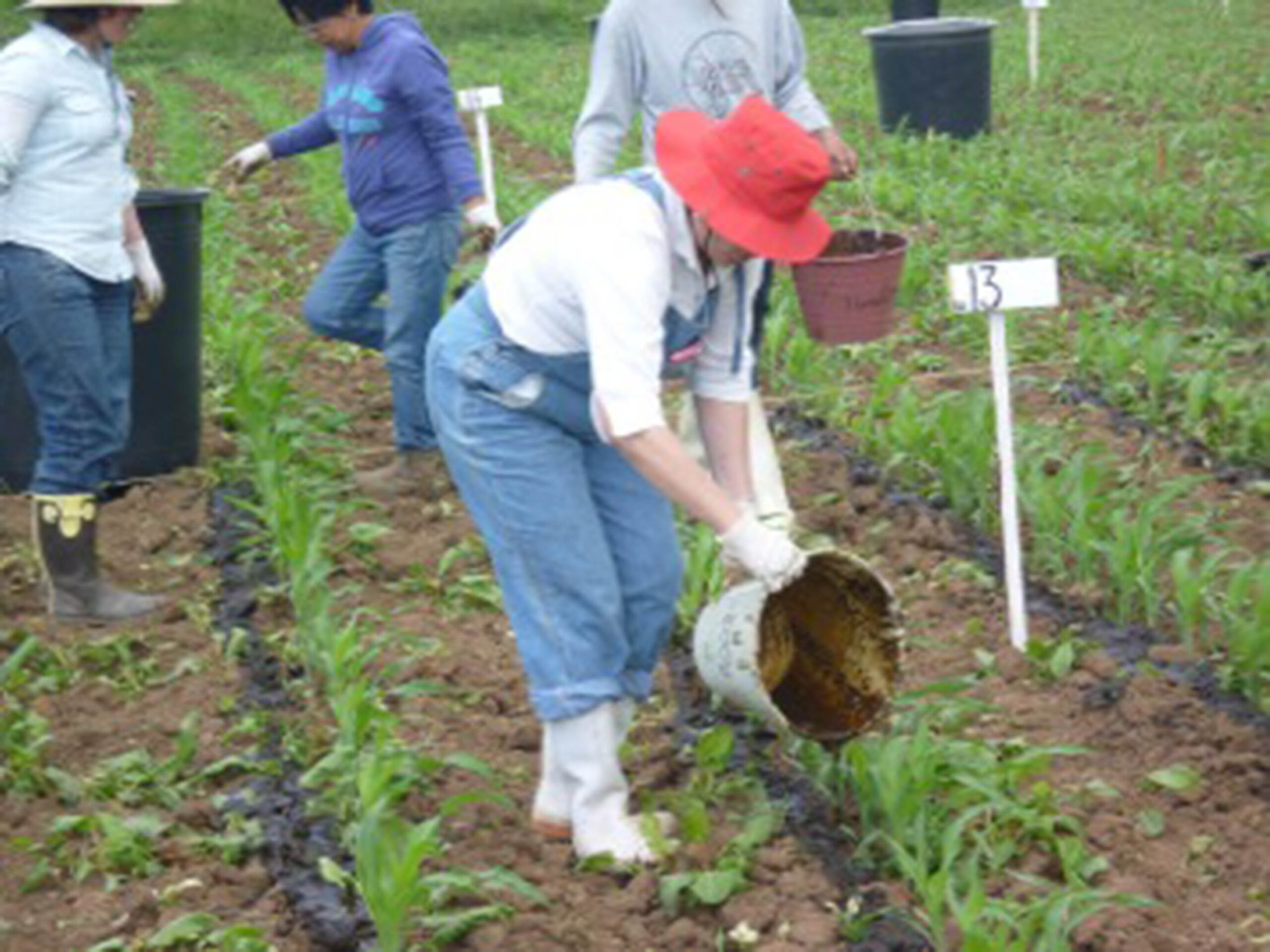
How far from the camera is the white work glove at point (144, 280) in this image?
551 centimetres

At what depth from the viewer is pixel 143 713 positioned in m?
4.67

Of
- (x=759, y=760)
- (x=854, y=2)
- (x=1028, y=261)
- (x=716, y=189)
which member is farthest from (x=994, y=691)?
(x=854, y=2)

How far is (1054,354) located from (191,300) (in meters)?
2.86

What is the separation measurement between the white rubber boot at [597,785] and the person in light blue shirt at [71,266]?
6.47 feet

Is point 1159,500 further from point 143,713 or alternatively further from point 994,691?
point 143,713

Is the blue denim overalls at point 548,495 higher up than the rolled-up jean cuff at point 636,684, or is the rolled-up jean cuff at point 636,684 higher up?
the blue denim overalls at point 548,495

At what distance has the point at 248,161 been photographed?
243 inches

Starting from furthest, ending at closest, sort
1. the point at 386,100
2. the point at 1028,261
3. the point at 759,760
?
the point at 386,100
the point at 1028,261
the point at 759,760

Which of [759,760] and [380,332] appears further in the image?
[380,332]

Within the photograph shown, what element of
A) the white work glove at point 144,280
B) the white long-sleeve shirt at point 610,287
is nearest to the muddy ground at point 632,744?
the white work glove at point 144,280

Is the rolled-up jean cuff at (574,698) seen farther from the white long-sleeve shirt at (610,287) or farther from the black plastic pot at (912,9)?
the black plastic pot at (912,9)

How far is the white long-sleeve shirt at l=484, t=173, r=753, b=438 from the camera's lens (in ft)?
10.3

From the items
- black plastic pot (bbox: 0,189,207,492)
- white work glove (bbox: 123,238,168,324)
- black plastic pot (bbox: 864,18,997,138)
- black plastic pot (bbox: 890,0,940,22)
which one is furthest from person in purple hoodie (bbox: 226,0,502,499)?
black plastic pot (bbox: 890,0,940,22)

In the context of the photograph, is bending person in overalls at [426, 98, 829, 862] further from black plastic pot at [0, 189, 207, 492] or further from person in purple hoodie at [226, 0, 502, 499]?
black plastic pot at [0, 189, 207, 492]
